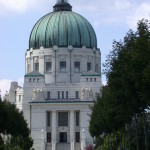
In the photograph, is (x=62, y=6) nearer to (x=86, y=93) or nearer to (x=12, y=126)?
(x=86, y=93)

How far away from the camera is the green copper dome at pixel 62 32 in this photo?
160 m

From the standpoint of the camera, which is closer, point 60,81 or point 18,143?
point 18,143

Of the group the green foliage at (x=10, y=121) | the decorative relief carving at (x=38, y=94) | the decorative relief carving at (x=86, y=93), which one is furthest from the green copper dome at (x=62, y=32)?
the green foliage at (x=10, y=121)

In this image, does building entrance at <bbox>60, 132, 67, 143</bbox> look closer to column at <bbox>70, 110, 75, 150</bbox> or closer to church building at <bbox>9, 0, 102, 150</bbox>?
church building at <bbox>9, 0, 102, 150</bbox>

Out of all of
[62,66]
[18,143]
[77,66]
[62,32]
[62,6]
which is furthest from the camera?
[62,6]

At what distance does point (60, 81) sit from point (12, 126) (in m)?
68.4

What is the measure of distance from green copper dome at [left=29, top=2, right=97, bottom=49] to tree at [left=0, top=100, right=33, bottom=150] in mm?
52798

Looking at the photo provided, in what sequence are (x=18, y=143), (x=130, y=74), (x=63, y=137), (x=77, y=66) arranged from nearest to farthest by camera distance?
(x=130, y=74), (x=18, y=143), (x=63, y=137), (x=77, y=66)

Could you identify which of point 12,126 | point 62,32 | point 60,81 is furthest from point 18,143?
point 62,32

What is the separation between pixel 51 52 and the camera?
158500 mm

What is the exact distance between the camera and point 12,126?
86562mm

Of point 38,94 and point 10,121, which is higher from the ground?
point 38,94

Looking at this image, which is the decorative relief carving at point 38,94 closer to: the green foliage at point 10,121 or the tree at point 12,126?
the tree at point 12,126

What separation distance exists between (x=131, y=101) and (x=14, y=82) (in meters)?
107
